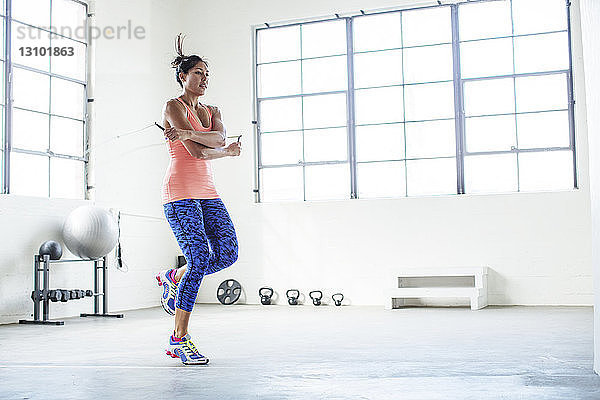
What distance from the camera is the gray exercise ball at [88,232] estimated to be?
23.1ft

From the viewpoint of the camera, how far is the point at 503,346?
4.43 metres

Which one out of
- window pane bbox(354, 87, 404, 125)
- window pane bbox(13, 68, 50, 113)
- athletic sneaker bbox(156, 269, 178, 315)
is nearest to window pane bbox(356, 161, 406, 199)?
window pane bbox(354, 87, 404, 125)

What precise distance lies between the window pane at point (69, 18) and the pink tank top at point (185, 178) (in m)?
4.77

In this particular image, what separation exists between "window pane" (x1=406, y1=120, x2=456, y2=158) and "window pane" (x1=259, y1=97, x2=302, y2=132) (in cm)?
142

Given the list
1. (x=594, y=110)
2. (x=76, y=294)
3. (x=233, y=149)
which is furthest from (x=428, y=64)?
(x=594, y=110)

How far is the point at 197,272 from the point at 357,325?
107 inches

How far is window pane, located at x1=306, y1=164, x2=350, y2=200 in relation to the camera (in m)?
9.12

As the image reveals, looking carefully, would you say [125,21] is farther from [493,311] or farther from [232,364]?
[232,364]

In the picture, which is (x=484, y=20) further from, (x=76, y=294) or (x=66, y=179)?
(x=76, y=294)

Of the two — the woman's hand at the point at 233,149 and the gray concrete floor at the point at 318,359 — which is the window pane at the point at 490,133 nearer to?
the gray concrete floor at the point at 318,359

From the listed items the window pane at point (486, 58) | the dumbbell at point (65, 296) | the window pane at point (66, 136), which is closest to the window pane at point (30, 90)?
the window pane at point (66, 136)

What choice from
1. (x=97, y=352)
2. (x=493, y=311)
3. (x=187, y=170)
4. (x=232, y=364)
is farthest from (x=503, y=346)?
(x=493, y=311)

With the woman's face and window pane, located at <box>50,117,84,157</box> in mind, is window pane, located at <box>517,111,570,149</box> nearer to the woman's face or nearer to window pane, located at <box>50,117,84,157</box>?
window pane, located at <box>50,117,84,157</box>

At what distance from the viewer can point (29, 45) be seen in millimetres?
7527
